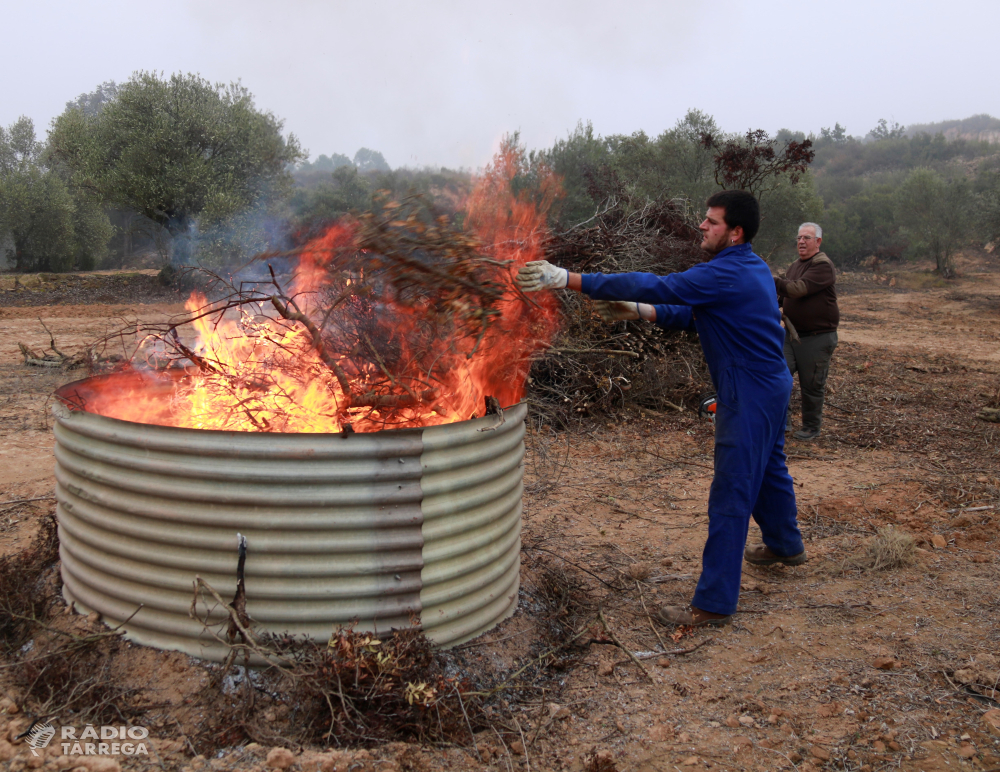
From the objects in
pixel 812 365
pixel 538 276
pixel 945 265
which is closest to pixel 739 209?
pixel 538 276

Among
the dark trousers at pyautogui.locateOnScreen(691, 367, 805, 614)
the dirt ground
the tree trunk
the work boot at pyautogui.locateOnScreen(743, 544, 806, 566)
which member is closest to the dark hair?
the dark trousers at pyautogui.locateOnScreen(691, 367, 805, 614)

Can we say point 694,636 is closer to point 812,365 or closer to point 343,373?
point 343,373

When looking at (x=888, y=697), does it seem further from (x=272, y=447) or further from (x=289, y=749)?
(x=272, y=447)

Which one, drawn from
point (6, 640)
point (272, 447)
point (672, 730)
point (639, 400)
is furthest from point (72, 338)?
point (672, 730)

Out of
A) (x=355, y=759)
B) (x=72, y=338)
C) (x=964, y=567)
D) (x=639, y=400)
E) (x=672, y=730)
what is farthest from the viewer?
(x=72, y=338)

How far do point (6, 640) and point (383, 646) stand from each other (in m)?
1.67

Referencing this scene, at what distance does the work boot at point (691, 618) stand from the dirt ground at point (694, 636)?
0.06m

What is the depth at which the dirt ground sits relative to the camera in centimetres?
236

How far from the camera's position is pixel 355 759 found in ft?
7.10

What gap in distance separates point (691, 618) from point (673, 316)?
1582mm

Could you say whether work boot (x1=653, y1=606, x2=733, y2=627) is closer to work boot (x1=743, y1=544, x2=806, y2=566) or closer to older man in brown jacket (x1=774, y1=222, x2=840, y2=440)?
work boot (x1=743, y1=544, x2=806, y2=566)

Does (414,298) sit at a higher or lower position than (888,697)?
higher

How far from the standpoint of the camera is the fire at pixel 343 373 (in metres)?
2.86

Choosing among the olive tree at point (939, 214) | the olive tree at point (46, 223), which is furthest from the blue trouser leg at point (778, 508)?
the olive tree at point (939, 214)
